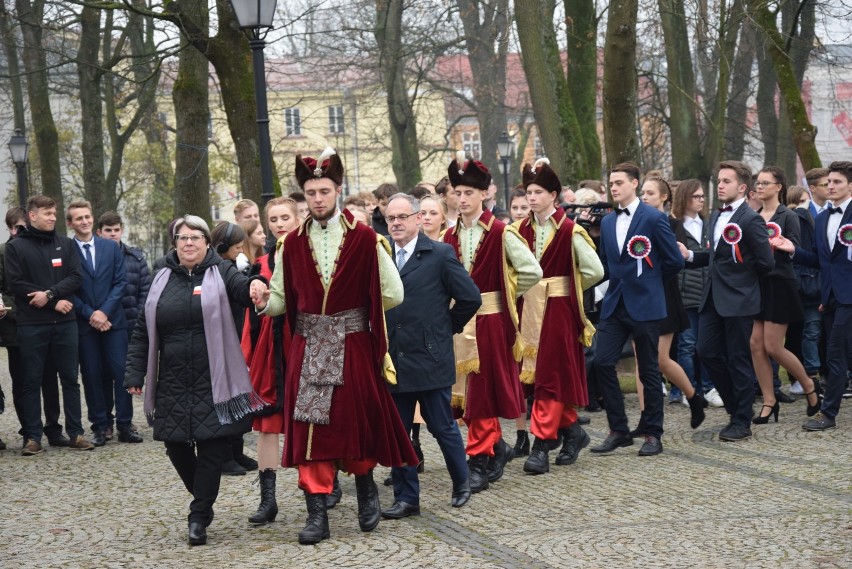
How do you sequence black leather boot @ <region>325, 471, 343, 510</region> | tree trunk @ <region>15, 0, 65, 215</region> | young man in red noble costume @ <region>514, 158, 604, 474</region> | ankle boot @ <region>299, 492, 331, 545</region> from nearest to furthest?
ankle boot @ <region>299, 492, 331, 545</region> < black leather boot @ <region>325, 471, 343, 510</region> < young man in red noble costume @ <region>514, 158, 604, 474</region> < tree trunk @ <region>15, 0, 65, 215</region>

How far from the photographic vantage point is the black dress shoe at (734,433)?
10.0 meters

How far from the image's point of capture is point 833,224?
10484 mm

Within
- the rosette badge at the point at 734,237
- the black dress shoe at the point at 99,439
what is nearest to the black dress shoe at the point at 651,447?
the rosette badge at the point at 734,237

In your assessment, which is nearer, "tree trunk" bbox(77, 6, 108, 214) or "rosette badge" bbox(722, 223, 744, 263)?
"rosette badge" bbox(722, 223, 744, 263)

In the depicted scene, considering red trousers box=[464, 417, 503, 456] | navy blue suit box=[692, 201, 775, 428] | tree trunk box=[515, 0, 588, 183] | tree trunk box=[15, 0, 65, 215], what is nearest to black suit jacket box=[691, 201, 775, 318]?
navy blue suit box=[692, 201, 775, 428]

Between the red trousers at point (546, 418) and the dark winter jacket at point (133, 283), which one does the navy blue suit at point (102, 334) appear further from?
the red trousers at point (546, 418)

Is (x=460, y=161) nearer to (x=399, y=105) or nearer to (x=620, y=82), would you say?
(x=620, y=82)

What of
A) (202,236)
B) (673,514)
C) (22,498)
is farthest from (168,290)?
(673,514)

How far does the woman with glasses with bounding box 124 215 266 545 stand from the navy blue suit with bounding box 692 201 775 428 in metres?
4.27

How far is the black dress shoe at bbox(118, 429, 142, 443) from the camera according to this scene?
11.5m

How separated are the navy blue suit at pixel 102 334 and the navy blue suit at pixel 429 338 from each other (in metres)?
4.44

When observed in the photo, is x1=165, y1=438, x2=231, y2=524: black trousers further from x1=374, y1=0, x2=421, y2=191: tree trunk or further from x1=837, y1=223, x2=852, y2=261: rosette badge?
x1=374, y1=0, x2=421, y2=191: tree trunk

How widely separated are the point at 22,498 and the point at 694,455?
184 inches

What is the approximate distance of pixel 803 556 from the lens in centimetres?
629
